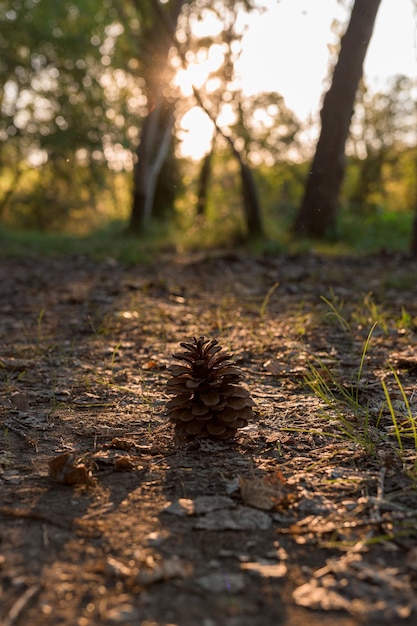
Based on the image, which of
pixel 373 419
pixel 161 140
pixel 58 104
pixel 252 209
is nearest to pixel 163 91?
pixel 161 140

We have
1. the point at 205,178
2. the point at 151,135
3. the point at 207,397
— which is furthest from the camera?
the point at 205,178

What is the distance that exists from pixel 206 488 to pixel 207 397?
0.50 meters

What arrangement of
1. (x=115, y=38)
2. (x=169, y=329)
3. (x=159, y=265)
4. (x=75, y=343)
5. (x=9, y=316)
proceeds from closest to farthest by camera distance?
(x=75, y=343) → (x=169, y=329) → (x=9, y=316) → (x=159, y=265) → (x=115, y=38)

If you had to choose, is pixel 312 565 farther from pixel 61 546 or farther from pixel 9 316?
pixel 9 316

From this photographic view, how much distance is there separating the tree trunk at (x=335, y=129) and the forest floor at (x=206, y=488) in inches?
187

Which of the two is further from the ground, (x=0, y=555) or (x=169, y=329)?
(x=169, y=329)

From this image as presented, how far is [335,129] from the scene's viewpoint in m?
8.88

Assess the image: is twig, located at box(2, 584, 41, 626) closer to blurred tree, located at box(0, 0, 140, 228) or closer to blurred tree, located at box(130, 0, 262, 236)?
blurred tree, located at box(130, 0, 262, 236)

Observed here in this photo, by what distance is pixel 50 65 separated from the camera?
17.2 metres

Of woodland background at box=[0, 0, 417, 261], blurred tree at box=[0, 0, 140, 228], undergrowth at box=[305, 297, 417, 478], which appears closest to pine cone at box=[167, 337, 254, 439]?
undergrowth at box=[305, 297, 417, 478]

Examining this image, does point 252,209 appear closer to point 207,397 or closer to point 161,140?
point 161,140

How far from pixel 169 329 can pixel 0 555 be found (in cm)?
300

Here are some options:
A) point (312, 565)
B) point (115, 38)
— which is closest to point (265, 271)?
point (312, 565)

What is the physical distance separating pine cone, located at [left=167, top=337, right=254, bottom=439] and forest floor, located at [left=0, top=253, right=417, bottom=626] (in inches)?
3.1
